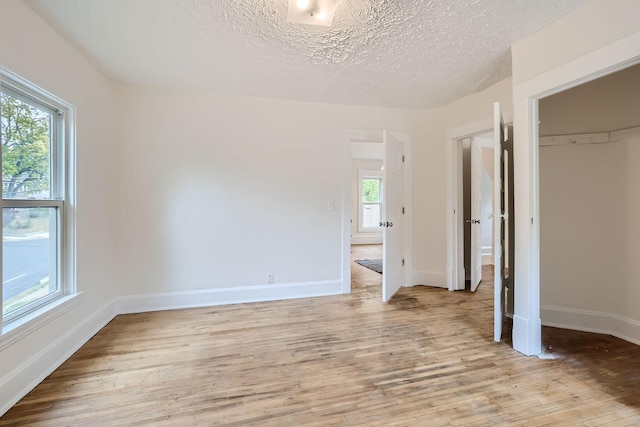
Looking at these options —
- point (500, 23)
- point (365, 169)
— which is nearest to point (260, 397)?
point (500, 23)

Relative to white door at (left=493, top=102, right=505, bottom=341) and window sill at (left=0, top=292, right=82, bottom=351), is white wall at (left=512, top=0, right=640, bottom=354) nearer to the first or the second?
white door at (left=493, top=102, right=505, bottom=341)

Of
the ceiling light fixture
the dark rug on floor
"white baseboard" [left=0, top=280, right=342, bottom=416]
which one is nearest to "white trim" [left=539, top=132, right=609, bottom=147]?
the ceiling light fixture

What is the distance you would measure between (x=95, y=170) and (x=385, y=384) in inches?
115

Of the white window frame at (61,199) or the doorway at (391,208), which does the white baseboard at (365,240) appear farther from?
the white window frame at (61,199)

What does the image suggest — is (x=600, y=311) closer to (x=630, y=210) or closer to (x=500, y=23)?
(x=630, y=210)

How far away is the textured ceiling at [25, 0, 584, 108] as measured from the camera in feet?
6.04

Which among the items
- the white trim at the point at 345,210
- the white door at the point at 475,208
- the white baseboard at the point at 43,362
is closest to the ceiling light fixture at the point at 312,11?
the white trim at the point at 345,210

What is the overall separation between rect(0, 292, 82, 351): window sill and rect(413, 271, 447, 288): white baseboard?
3679 mm

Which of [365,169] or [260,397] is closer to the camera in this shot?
[260,397]

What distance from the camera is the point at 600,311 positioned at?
258 centimetres

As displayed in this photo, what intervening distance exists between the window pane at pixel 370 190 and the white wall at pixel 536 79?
6.18 meters

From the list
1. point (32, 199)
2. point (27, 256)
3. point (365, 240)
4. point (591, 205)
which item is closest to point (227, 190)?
point (32, 199)

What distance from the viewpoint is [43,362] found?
1.92 meters

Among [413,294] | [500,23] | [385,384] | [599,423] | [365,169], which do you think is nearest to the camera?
[599,423]
